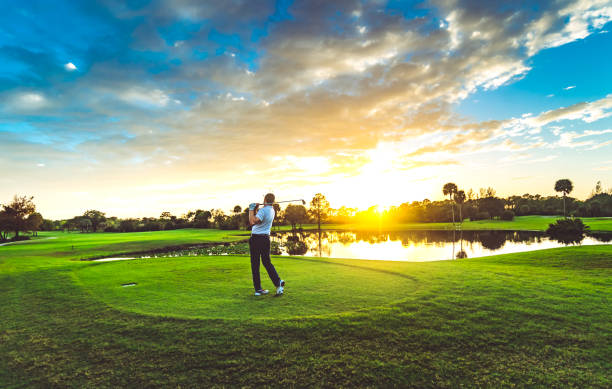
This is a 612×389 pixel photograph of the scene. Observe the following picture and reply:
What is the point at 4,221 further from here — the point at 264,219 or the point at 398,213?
the point at 398,213

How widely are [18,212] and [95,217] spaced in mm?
81221

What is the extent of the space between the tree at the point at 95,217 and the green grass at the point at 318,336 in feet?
407

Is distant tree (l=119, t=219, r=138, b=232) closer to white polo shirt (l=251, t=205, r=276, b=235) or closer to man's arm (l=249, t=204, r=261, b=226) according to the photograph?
white polo shirt (l=251, t=205, r=276, b=235)

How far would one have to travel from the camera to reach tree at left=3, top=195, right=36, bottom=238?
4812cm

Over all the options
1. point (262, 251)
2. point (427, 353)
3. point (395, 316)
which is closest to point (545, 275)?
point (395, 316)

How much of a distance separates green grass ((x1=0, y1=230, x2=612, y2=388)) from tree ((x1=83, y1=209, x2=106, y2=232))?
124047 mm

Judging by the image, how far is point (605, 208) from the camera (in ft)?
312

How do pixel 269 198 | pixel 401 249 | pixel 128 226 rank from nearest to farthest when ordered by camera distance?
pixel 269 198
pixel 401 249
pixel 128 226

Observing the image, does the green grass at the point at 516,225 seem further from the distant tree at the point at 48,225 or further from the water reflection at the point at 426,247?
the distant tree at the point at 48,225

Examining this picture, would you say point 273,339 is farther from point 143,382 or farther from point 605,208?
point 605,208

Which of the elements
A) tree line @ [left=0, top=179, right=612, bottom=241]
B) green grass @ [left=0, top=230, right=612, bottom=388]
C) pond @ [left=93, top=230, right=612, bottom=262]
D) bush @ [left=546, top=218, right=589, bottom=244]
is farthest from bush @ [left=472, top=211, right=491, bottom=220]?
green grass @ [left=0, top=230, right=612, bottom=388]

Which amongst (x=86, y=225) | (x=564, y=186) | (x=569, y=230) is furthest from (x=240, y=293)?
(x=86, y=225)

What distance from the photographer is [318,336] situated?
5.21 m

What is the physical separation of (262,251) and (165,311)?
2.67 metres
